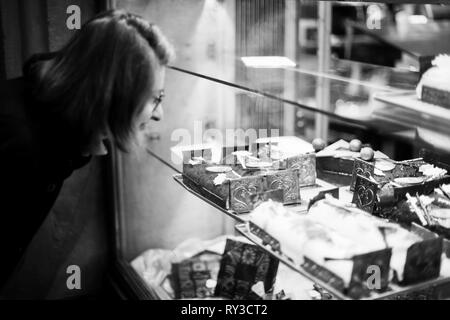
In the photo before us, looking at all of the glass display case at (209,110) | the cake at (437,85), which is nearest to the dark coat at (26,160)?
the glass display case at (209,110)

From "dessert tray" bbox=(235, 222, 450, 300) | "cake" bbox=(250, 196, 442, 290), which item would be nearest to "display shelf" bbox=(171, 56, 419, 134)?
"cake" bbox=(250, 196, 442, 290)

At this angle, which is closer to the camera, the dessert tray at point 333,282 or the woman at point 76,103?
the dessert tray at point 333,282

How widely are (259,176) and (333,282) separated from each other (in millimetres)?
536

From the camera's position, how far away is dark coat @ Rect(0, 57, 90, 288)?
59.3 inches

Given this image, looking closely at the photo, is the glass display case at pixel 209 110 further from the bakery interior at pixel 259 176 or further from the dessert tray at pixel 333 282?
the dessert tray at pixel 333 282

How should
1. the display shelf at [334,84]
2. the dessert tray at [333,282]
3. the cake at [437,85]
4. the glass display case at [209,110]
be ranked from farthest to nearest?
the glass display case at [209,110], the display shelf at [334,84], the cake at [437,85], the dessert tray at [333,282]

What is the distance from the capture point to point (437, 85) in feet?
5.53

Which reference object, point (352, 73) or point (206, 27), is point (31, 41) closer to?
point (206, 27)

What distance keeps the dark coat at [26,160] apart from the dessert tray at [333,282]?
0.54m

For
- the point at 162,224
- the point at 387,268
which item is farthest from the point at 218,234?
the point at 387,268

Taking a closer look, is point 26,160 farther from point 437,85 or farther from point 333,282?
point 437,85

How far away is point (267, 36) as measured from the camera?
280 cm

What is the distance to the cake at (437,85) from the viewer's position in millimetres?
1657

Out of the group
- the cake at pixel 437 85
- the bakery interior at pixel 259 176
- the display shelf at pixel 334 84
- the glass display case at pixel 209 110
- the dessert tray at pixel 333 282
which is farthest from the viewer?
the glass display case at pixel 209 110
